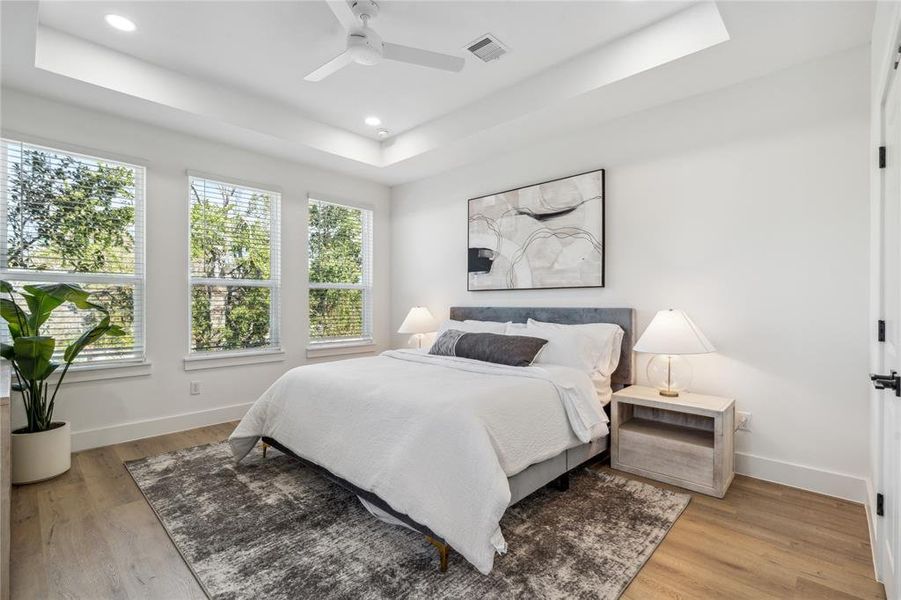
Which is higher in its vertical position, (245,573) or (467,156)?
(467,156)

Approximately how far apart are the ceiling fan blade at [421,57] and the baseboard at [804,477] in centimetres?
307

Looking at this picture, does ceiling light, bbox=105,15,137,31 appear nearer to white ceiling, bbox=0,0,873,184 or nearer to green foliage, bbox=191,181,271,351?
white ceiling, bbox=0,0,873,184

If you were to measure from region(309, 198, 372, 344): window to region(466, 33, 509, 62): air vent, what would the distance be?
2.54 meters

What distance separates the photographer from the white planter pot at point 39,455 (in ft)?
8.85

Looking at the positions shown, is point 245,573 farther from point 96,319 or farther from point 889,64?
point 889,64

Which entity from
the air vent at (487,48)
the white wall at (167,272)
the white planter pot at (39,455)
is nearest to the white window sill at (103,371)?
the white wall at (167,272)

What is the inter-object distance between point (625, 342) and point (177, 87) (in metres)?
3.88

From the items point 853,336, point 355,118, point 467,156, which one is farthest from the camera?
point 467,156

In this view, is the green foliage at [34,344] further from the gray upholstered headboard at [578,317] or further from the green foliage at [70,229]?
the gray upholstered headboard at [578,317]

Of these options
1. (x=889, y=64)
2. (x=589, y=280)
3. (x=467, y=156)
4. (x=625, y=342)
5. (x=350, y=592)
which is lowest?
(x=350, y=592)

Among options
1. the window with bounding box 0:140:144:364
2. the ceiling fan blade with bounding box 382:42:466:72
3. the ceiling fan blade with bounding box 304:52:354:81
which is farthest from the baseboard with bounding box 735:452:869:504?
the window with bounding box 0:140:144:364

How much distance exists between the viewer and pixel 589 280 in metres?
3.62

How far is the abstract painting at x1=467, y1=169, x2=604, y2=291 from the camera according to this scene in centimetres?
362

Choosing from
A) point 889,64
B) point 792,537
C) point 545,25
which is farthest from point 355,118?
point 792,537
